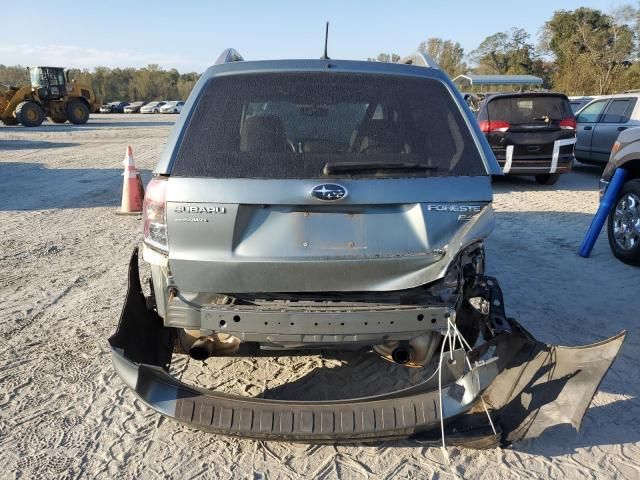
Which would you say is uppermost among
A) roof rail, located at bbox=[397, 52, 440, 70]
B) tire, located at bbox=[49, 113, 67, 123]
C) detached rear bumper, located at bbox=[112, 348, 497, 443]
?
roof rail, located at bbox=[397, 52, 440, 70]

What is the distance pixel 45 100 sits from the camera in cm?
2842

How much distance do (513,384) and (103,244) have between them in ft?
17.2

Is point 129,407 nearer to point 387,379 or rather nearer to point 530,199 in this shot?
point 387,379

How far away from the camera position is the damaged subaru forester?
2.59m

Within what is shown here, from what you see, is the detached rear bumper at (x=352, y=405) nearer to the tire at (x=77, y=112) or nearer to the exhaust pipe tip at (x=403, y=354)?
the exhaust pipe tip at (x=403, y=354)

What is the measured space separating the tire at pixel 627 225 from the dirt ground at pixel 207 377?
0.57 feet

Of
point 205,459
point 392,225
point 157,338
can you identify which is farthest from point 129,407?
point 392,225

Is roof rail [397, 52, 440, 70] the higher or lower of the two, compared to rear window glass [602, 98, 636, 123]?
higher

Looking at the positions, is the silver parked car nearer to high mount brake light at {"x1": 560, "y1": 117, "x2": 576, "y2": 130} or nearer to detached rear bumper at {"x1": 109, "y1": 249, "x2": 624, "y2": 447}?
high mount brake light at {"x1": 560, "y1": 117, "x2": 576, "y2": 130}

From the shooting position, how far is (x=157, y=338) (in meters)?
3.13

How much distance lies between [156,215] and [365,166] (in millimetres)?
1070

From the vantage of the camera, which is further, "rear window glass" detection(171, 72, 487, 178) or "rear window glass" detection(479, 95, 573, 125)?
"rear window glass" detection(479, 95, 573, 125)

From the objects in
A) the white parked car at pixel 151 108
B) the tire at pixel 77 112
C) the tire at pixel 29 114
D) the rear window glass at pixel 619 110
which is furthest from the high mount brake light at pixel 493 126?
the white parked car at pixel 151 108

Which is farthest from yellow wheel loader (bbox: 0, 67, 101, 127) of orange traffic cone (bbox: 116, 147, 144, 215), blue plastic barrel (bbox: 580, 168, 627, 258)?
blue plastic barrel (bbox: 580, 168, 627, 258)
